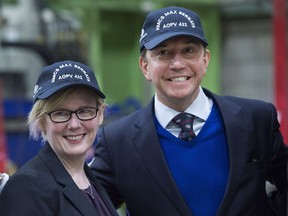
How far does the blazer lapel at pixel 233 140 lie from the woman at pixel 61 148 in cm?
51

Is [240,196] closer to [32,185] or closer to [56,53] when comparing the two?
[32,185]

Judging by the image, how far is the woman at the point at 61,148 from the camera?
7.99 ft

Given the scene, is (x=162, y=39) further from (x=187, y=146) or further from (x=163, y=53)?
(x=187, y=146)

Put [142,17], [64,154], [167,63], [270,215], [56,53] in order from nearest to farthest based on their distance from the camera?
[64,154]
[167,63]
[270,215]
[56,53]
[142,17]

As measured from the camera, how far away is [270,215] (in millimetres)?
3125

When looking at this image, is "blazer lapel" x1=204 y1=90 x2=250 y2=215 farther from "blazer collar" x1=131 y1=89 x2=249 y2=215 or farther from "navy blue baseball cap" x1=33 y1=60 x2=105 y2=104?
"navy blue baseball cap" x1=33 y1=60 x2=105 y2=104

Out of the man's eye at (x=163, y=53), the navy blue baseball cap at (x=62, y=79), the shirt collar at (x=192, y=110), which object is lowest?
the shirt collar at (x=192, y=110)

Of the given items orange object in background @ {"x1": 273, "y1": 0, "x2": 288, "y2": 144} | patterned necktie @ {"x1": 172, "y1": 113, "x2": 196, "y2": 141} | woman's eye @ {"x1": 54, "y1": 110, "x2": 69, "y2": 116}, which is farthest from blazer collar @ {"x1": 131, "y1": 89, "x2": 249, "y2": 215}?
orange object in background @ {"x1": 273, "y1": 0, "x2": 288, "y2": 144}

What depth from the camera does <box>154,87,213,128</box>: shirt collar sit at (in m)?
3.05

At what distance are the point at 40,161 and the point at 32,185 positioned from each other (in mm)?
162

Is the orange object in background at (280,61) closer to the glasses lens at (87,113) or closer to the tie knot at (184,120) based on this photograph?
the tie knot at (184,120)

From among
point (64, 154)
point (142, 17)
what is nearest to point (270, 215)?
point (64, 154)

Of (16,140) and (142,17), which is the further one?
(142,17)

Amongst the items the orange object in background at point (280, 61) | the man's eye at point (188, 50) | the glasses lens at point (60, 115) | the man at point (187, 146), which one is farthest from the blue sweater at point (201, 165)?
the orange object in background at point (280, 61)
